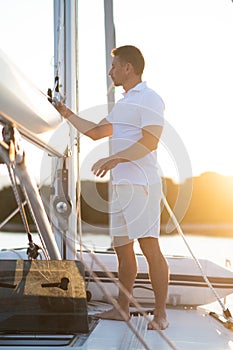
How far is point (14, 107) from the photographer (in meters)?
2.53

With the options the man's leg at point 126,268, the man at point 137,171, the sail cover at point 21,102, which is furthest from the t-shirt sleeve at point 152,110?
the man's leg at point 126,268

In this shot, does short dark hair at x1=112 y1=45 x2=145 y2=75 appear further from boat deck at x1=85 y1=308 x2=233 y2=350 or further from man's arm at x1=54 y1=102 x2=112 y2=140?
boat deck at x1=85 y1=308 x2=233 y2=350

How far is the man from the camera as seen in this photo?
353cm

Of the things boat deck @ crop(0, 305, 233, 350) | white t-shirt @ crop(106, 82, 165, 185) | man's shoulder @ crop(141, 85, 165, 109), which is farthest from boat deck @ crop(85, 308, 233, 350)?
man's shoulder @ crop(141, 85, 165, 109)

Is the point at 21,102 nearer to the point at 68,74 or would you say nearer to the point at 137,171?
the point at 137,171

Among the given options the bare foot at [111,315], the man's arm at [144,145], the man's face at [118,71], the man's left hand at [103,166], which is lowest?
the bare foot at [111,315]

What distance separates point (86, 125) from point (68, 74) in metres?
0.67

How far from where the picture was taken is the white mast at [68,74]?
426 cm

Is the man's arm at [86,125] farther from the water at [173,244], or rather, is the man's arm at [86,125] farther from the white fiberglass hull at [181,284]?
the white fiberglass hull at [181,284]

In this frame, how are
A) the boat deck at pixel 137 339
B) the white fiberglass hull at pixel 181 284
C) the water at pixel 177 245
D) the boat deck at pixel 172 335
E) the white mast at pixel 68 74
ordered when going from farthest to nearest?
1. the water at pixel 177 245
2. the white fiberglass hull at pixel 181 284
3. the white mast at pixel 68 74
4. the boat deck at pixel 172 335
5. the boat deck at pixel 137 339

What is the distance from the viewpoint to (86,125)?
154 inches

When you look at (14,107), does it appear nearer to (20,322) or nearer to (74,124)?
(20,322)

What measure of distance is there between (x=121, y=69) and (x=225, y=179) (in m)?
3.43

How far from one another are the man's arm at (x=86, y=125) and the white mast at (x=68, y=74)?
0.36 meters
